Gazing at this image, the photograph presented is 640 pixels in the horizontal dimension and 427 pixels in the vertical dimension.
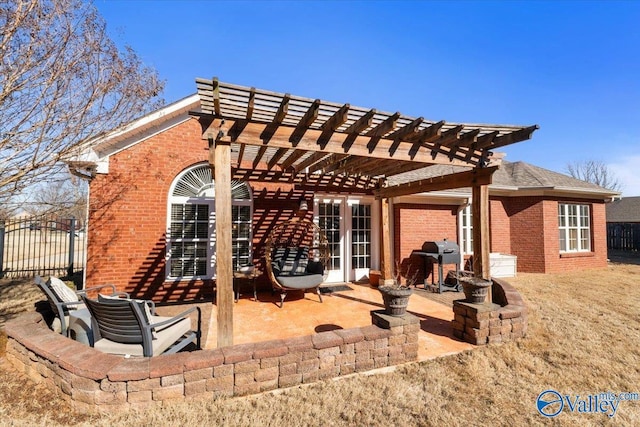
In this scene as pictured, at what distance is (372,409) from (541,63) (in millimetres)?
10528

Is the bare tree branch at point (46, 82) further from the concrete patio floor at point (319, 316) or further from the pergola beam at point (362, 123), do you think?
the pergola beam at point (362, 123)

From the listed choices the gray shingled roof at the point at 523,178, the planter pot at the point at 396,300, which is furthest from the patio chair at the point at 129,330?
the gray shingled roof at the point at 523,178

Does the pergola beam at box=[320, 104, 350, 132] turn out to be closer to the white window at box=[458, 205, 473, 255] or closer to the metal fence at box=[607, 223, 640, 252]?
the white window at box=[458, 205, 473, 255]

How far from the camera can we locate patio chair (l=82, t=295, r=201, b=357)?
9.30 ft

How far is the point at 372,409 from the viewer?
2660 mm

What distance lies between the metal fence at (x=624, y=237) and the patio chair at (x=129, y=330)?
1100 inches

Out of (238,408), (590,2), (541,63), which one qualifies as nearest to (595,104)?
(541,63)

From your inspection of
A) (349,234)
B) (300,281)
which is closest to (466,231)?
(349,234)

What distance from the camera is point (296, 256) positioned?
6992mm

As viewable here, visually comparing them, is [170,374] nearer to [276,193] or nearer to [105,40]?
[276,193]

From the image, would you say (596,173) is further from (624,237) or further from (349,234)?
(349,234)

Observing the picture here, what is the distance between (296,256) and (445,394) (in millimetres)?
4541

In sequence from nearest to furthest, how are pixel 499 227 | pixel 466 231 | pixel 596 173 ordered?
pixel 466 231 < pixel 499 227 < pixel 596 173

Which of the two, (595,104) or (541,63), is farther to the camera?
(595,104)
